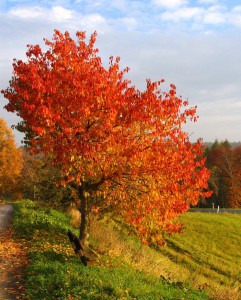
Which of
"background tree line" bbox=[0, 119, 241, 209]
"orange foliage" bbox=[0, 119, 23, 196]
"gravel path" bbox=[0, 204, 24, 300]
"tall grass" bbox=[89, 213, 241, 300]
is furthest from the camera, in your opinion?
"background tree line" bbox=[0, 119, 241, 209]

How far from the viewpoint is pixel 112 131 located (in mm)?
12492

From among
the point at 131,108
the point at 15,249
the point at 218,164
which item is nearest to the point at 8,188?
the point at 218,164

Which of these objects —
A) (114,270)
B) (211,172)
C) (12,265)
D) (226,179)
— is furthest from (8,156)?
(114,270)

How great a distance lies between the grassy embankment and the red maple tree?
2.42 meters

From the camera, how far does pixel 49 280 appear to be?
32.7 feet

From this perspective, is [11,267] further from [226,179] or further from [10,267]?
[226,179]

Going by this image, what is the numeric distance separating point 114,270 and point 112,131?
184 inches

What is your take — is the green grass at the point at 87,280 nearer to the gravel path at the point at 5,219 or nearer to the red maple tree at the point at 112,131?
the red maple tree at the point at 112,131

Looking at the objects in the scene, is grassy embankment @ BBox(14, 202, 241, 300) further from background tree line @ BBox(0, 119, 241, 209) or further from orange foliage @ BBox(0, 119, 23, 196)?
orange foliage @ BBox(0, 119, 23, 196)

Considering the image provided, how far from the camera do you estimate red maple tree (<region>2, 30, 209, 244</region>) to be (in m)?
12.4

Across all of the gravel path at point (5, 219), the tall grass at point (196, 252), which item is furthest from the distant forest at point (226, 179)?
the gravel path at point (5, 219)

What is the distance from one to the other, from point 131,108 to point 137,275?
5780 mm

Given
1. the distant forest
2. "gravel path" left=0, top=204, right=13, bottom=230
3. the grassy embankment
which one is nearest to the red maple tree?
the grassy embankment

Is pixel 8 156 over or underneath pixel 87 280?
over
